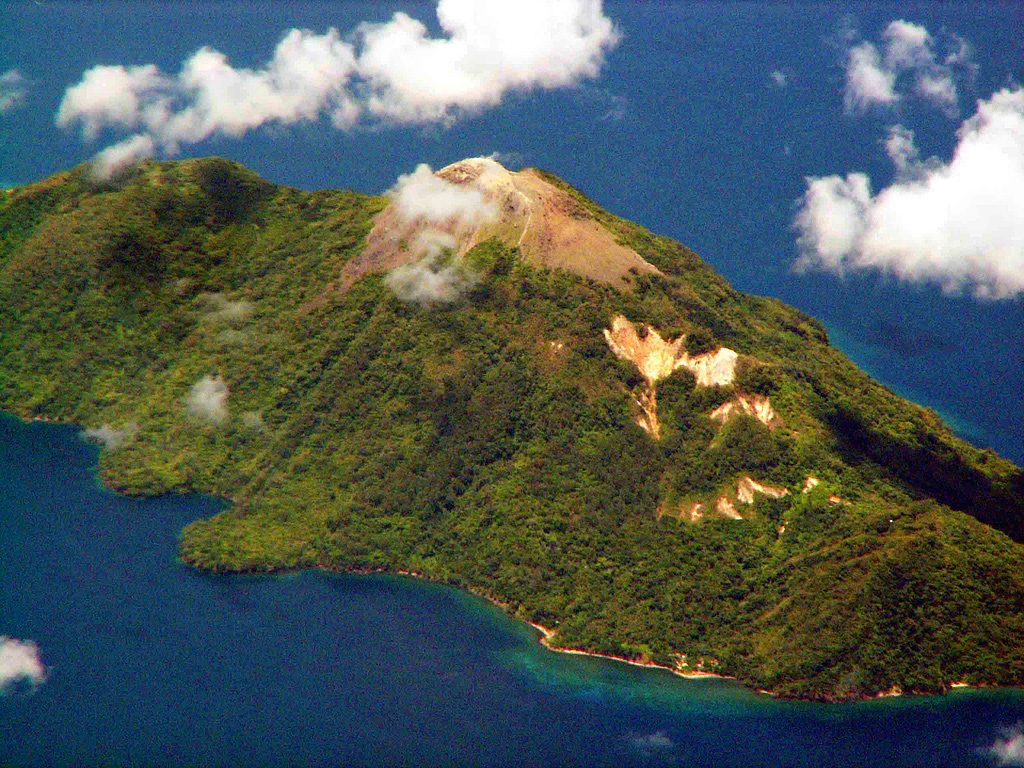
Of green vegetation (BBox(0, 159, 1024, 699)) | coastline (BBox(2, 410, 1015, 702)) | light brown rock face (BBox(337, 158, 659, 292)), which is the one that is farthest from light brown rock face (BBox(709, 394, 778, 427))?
coastline (BBox(2, 410, 1015, 702))

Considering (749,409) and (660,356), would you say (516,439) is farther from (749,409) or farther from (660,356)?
(749,409)

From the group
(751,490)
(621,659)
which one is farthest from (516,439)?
(621,659)

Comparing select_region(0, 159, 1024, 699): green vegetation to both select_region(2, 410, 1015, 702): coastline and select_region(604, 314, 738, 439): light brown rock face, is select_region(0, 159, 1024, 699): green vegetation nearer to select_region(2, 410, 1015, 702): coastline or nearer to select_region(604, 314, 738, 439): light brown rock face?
select_region(2, 410, 1015, 702): coastline

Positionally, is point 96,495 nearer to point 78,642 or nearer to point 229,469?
point 229,469

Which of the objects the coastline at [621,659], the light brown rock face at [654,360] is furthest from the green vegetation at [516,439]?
the light brown rock face at [654,360]

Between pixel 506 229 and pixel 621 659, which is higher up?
pixel 506 229

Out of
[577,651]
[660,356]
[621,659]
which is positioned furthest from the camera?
[660,356]
